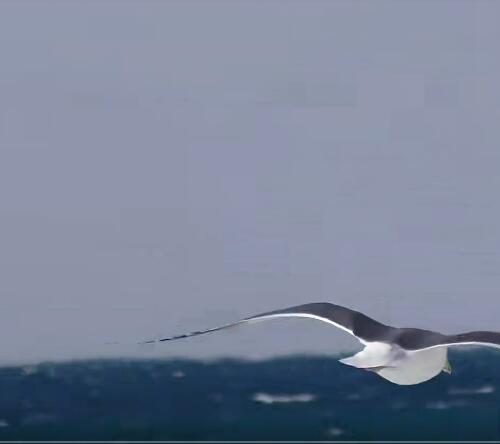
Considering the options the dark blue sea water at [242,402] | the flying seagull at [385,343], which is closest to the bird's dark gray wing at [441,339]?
the flying seagull at [385,343]

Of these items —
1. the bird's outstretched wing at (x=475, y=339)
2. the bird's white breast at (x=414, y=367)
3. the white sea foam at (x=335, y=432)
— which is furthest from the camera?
the white sea foam at (x=335, y=432)

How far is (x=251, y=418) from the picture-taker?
462 inches

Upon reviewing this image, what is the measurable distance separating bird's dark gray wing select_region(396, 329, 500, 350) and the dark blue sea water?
4289 mm

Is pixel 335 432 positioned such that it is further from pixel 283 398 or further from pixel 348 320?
pixel 348 320

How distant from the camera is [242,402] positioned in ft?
38.8

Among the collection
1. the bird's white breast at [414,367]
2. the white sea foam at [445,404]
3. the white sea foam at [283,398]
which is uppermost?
the bird's white breast at [414,367]

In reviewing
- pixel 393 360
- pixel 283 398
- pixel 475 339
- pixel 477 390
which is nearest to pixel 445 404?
pixel 477 390

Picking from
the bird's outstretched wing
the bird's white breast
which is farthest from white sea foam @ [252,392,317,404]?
the bird's outstretched wing

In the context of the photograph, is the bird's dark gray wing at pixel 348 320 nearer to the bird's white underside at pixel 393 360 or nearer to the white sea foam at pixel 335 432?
the bird's white underside at pixel 393 360

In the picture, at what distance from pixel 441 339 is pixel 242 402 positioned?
16.6 feet

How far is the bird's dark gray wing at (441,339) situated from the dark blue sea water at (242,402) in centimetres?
429

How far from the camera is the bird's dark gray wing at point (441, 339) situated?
6.51 meters

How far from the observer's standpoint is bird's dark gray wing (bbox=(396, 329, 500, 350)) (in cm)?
651

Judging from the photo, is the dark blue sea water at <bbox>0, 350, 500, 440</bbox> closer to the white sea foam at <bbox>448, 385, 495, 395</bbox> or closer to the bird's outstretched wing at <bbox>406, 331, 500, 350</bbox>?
the white sea foam at <bbox>448, 385, 495, 395</bbox>
